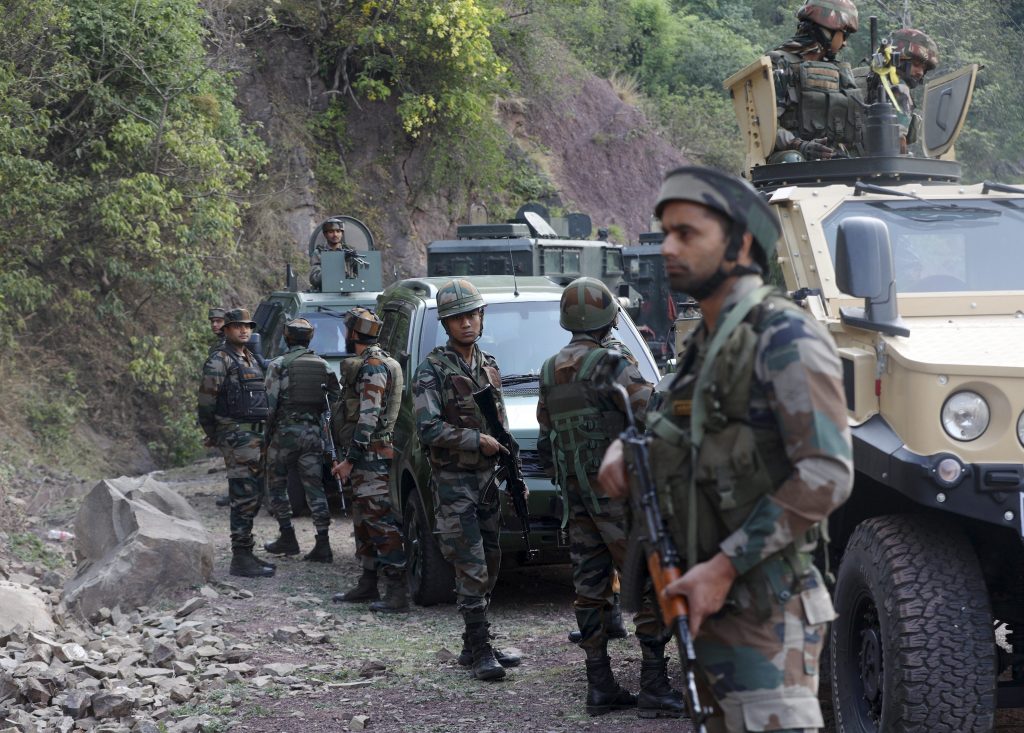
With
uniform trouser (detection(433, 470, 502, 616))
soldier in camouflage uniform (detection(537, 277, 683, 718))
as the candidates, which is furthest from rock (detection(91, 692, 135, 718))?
soldier in camouflage uniform (detection(537, 277, 683, 718))

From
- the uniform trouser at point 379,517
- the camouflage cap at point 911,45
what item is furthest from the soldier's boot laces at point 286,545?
the camouflage cap at point 911,45

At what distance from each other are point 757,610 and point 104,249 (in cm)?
1414

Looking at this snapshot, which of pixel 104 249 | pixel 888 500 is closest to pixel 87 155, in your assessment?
pixel 104 249

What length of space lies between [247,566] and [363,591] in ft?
4.21

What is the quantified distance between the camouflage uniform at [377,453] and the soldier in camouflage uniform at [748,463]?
484 centimetres

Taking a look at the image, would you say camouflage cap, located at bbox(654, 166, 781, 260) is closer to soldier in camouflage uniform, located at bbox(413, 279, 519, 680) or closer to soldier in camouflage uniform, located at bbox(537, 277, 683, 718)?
soldier in camouflage uniform, located at bbox(537, 277, 683, 718)

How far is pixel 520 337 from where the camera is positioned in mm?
8055

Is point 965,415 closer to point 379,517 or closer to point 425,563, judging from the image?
point 425,563

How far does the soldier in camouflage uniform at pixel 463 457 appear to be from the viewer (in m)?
6.16

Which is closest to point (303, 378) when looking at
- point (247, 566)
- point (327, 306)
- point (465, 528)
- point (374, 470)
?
point (247, 566)

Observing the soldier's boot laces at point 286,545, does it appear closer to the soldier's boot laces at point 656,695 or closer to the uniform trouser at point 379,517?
the uniform trouser at point 379,517

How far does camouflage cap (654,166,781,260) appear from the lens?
9.55 ft

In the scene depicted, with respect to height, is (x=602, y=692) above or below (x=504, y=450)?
below

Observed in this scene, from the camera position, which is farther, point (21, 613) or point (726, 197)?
point (21, 613)
